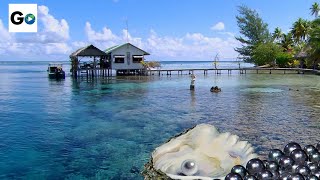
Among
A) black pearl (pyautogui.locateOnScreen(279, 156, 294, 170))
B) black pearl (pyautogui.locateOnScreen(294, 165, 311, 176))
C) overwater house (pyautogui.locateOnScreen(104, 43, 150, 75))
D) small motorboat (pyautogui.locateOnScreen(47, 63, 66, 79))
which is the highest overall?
overwater house (pyautogui.locateOnScreen(104, 43, 150, 75))

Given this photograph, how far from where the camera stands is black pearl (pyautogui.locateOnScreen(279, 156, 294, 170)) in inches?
169

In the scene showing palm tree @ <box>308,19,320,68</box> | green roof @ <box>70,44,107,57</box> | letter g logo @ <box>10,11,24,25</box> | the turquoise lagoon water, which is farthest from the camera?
green roof @ <box>70,44,107,57</box>

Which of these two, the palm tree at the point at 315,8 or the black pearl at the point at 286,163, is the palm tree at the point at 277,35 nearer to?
the palm tree at the point at 315,8

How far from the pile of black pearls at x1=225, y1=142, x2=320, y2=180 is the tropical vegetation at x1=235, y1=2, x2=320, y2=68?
48.6 meters

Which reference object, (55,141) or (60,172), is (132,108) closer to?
(55,141)

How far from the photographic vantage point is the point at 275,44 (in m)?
73.1

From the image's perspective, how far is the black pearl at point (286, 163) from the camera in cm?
428

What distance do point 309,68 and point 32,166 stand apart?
5459 centimetres

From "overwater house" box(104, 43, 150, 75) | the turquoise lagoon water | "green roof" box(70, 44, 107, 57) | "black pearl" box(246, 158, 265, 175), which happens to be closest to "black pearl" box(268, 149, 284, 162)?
"black pearl" box(246, 158, 265, 175)

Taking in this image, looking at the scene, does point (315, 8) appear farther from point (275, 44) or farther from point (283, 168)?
point (283, 168)

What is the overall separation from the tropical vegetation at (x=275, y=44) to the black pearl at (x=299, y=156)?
48567 millimetres

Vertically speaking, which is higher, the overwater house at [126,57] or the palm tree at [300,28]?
the palm tree at [300,28]

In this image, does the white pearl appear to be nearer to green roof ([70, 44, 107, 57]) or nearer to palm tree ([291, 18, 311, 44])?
green roof ([70, 44, 107, 57])

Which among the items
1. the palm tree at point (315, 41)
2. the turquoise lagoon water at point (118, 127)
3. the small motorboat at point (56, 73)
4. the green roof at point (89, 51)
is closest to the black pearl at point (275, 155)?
the turquoise lagoon water at point (118, 127)
